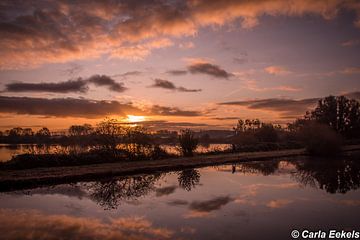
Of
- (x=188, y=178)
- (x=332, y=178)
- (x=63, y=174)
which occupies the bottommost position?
(x=332, y=178)

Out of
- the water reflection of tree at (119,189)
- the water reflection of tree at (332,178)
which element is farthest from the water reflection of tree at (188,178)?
the water reflection of tree at (332,178)

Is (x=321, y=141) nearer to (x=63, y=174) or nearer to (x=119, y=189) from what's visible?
(x=119, y=189)

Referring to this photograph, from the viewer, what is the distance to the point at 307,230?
10.4 meters

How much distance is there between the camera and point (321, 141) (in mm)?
39469

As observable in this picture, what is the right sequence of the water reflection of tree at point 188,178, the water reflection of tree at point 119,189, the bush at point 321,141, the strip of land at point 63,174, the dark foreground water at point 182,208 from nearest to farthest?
the dark foreground water at point 182,208 < the water reflection of tree at point 119,189 < the strip of land at point 63,174 < the water reflection of tree at point 188,178 < the bush at point 321,141

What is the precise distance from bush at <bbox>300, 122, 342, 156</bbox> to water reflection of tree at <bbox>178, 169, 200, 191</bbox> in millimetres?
20691

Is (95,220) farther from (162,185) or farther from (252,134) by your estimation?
(252,134)

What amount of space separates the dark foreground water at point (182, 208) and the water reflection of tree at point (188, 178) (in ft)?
0.21

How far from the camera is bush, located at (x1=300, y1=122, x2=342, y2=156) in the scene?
130 feet

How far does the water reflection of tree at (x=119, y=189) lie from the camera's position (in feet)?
50.5

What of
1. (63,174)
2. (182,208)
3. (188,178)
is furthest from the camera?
(188,178)

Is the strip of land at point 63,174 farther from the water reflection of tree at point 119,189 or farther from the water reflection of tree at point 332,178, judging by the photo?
the water reflection of tree at point 332,178

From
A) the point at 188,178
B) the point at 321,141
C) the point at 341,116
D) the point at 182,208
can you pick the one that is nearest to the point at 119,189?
the point at 182,208

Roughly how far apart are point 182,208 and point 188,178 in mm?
8785
